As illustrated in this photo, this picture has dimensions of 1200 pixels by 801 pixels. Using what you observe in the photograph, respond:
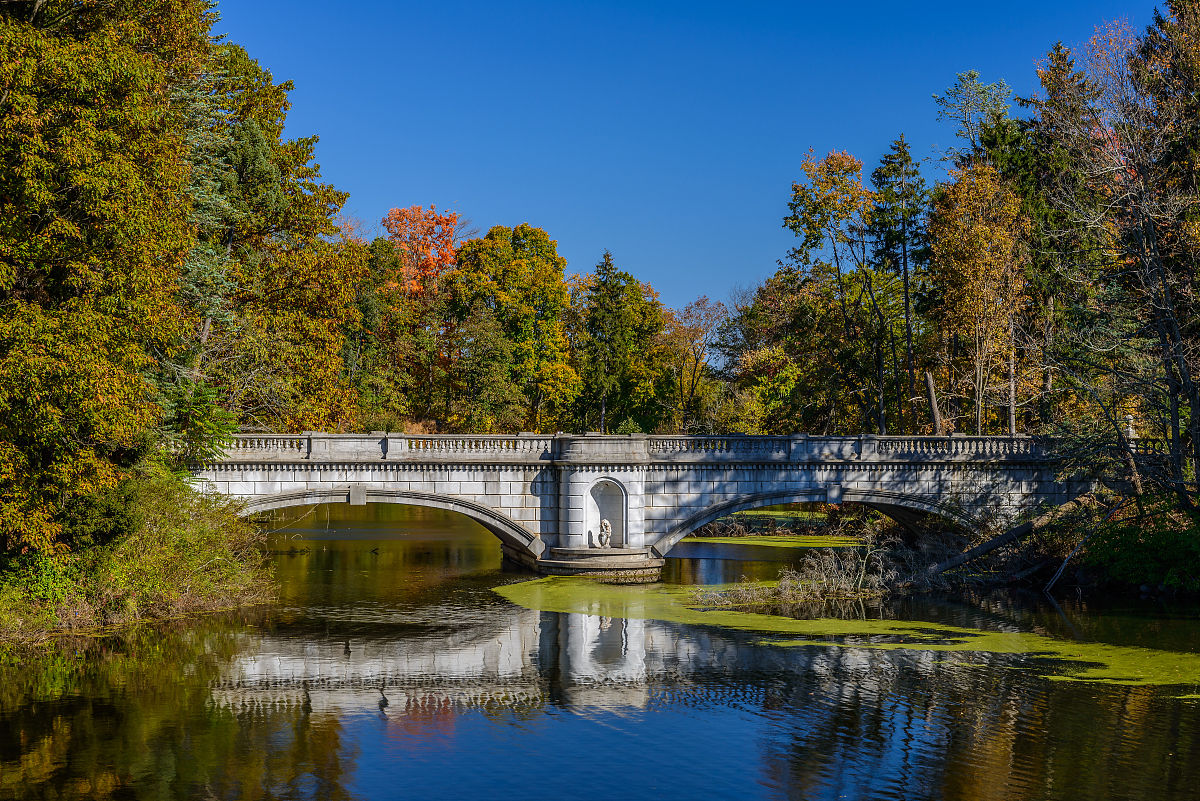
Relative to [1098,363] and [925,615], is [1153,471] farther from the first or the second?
[925,615]

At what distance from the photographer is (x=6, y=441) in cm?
1984

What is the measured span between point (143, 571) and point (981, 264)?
30.9 meters

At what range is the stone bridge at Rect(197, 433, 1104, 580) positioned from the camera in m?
31.7

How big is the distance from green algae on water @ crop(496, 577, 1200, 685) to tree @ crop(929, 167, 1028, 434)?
16658mm

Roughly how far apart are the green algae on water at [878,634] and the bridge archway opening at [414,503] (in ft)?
7.29

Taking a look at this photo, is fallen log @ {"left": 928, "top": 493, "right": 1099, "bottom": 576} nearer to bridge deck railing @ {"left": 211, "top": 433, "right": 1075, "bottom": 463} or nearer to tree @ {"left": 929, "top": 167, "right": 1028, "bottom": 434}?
bridge deck railing @ {"left": 211, "top": 433, "right": 1075, "bottom": 463}

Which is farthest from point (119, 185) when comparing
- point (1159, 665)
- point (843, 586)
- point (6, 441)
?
point (1159, 665)

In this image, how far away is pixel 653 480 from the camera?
1302 inches

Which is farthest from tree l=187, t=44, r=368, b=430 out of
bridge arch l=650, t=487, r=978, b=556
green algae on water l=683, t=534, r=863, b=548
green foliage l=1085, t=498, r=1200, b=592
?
green foliage l=1085, t=498, r=1200, b=592

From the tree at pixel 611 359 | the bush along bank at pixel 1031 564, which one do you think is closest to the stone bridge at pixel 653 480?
the bush along bank at pixel 1031 564

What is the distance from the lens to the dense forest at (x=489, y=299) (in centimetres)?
2039

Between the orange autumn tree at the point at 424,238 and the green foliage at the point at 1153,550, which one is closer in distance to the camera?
the green foliage at the point at 1153,550

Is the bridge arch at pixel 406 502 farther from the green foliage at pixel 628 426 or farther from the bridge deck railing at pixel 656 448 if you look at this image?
the green foliage at pixel 628 426

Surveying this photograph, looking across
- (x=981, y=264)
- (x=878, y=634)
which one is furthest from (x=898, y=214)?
(x=878, y=634)
